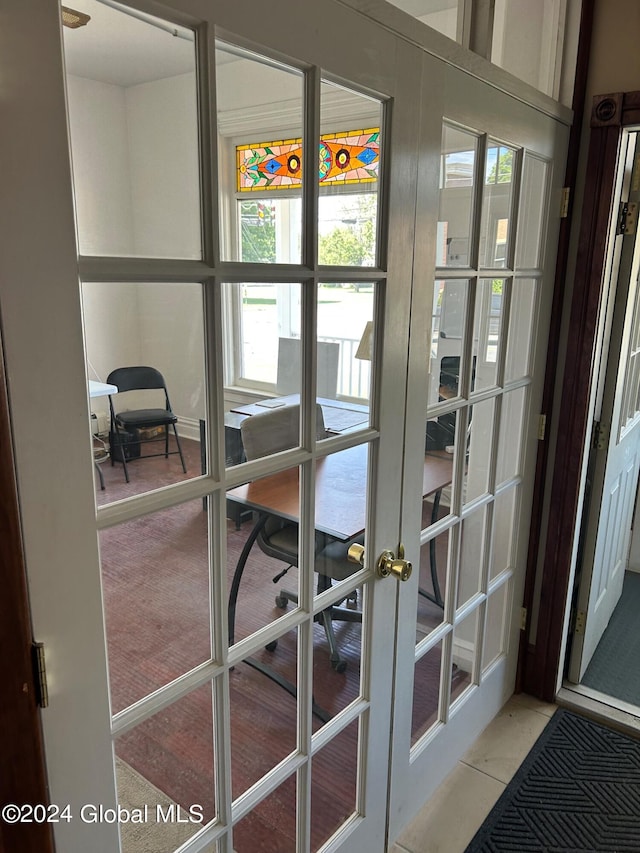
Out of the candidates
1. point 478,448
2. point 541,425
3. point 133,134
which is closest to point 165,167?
point 133,134

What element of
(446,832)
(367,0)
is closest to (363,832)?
(446,832)

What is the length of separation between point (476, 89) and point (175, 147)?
2.86 feet

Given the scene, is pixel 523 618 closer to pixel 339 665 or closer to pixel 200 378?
pixel 339 665

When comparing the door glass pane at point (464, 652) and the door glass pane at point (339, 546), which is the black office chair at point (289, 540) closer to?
the door glass pane at point (339, 546)

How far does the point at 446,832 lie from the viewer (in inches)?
66.2

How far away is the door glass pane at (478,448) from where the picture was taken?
1.72 m

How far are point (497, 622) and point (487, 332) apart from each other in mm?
1056

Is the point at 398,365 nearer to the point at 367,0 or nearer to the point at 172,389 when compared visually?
the point at 172,389

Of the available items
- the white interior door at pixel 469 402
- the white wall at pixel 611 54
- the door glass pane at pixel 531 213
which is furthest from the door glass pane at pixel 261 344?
the white wall at pixel 611 54

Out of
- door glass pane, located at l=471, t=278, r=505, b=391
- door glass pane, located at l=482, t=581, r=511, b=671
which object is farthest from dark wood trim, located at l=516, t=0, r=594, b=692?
door glass pane, located at l=471, t=278, r=505, b=391

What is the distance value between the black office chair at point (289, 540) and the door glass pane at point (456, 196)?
571 mm

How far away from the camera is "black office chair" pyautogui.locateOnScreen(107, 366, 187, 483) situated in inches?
33.0

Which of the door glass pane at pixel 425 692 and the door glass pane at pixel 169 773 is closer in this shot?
the door glass pane at pixel 169 773

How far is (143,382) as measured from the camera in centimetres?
88
